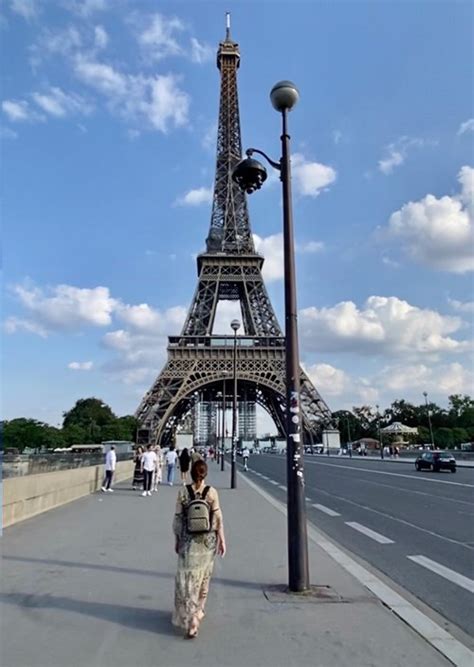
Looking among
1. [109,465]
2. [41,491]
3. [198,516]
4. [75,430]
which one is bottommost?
[41,491]

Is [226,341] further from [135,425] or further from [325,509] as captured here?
[325,509]

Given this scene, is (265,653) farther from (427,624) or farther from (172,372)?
(172,372)

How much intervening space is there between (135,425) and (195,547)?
66.3 meters

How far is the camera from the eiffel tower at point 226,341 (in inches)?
2313

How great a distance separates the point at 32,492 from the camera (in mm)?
11703

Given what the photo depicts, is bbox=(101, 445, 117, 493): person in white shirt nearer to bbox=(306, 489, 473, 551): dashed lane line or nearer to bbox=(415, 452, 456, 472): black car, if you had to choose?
bbox=(306, 489, 473, 551): dashed lane line

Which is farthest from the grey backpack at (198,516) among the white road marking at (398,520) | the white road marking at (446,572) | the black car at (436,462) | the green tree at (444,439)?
the green tree at (444,439)

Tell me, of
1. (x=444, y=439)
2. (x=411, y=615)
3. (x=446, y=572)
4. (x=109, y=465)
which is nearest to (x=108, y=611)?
(x=411, y=615)

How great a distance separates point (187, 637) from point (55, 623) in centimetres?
122

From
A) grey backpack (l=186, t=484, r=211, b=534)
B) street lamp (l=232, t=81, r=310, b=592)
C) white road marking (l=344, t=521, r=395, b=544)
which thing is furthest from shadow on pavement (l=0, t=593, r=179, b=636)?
white road marking (l=344, t=521, r=395, b=544)

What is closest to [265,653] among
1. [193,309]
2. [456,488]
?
[456,488]

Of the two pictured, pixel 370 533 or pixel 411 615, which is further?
pixel 370 533

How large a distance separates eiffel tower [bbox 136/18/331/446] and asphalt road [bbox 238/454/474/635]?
36250 mm

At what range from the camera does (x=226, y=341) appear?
6328 cm
